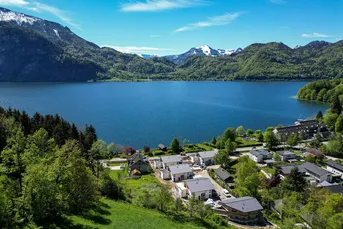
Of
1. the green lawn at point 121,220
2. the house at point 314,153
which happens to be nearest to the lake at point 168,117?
the house at point 314,153

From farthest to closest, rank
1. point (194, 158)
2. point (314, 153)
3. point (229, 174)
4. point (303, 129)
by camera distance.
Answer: point (303, 129)
point (194, 158)
point (314, 153)
point (229, 174)

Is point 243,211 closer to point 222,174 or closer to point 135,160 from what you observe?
point 222,174

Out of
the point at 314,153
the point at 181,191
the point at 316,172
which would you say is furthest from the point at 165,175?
the point at 314,153

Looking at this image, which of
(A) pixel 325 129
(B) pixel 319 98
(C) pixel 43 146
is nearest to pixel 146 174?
(C) pixel 43 146

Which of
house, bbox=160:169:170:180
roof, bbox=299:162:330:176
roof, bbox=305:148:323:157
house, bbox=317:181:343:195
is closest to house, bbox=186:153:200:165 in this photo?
house, bbox=160:169:170:180

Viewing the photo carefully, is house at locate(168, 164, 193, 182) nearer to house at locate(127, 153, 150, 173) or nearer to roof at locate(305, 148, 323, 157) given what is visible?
house at locate(127, 153, 150, 173)
